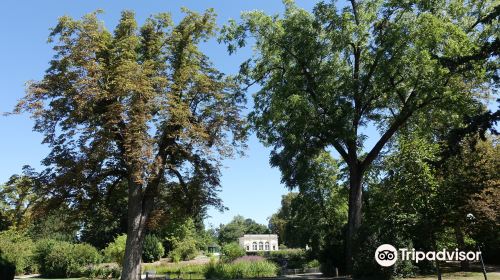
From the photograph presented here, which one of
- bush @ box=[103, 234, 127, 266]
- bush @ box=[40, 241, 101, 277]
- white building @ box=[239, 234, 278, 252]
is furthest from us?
white building @ box=[239, 234, 278, 252]

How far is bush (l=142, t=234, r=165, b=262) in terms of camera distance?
49.4 meters

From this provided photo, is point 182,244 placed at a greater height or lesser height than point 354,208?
lesser

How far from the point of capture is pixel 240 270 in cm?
2931

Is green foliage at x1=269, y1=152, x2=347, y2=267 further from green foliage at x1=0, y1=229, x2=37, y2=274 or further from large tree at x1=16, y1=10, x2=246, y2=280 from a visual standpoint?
green foliage at x1=0, y1=229, x2=37, y2=274

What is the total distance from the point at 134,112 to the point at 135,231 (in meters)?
6.84

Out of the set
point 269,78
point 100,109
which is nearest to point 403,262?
point 269,78

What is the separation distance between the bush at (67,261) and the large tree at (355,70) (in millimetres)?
22931

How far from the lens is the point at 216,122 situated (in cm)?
2525

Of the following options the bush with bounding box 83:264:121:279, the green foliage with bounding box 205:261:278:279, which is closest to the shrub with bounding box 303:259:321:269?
the green foliage with bounding box 205:261:278:279

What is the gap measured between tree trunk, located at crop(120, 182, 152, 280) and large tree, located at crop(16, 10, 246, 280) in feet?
0.18

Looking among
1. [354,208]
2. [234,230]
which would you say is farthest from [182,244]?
[234,230]

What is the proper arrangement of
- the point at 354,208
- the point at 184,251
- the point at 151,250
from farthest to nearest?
1. the point at 184,251
2. the point at 151,250
3. the point at 354,208

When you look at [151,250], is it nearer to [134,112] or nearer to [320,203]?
[320,203]

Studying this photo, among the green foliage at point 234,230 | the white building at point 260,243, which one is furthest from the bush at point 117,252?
the green foliage at point 234,230
